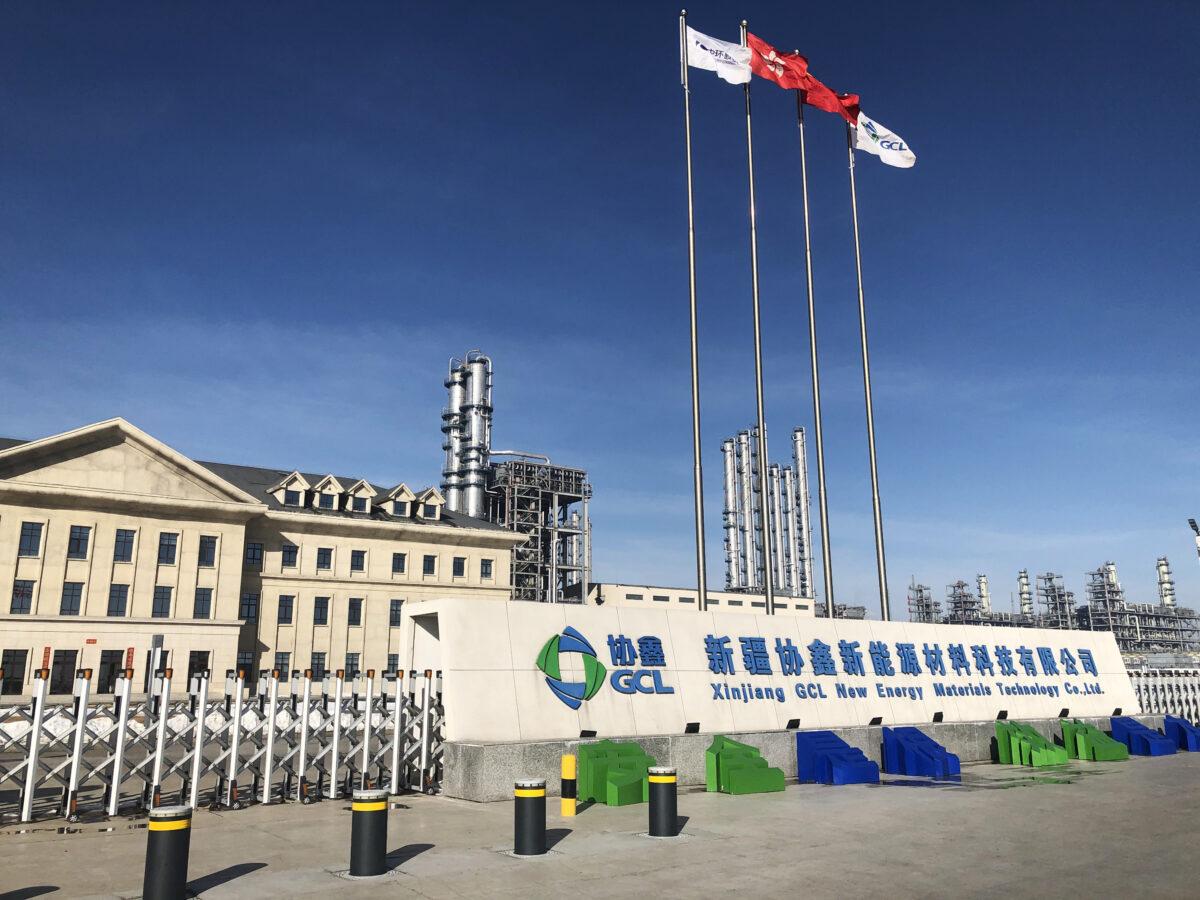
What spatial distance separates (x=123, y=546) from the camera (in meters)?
47.8

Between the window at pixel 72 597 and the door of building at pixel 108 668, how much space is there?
9.03 feet

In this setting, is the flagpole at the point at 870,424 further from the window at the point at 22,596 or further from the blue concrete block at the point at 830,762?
the window at the point at 22,596

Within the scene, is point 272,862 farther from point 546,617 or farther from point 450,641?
point 546,617

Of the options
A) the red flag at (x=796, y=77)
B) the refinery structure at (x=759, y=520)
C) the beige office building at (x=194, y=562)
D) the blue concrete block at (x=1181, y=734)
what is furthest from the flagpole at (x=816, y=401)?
the refinery structure at (x=759, y=520)

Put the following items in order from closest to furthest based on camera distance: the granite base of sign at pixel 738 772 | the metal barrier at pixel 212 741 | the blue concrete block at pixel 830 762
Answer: the metal barrier at pixel 212 741 < the granite base of sign at pixel 738 772 < the blue concrete block at pixel 830 762

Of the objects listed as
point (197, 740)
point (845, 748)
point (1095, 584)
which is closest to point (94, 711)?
point (197, 740)

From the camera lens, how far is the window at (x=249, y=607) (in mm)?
53000

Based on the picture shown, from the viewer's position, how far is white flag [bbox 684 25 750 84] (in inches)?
921

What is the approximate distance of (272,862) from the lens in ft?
32.1

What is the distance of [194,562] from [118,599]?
4197 mm

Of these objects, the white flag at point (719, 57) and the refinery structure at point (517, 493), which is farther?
the refinery structure at point (517, 493)

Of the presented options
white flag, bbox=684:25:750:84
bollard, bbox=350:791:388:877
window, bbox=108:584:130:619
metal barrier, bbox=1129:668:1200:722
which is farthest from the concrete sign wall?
window, bbox=108:584:130:619

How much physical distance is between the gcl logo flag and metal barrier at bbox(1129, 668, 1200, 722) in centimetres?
2538

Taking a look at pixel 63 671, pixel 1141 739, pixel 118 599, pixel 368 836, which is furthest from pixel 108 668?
pixel 1141 739
